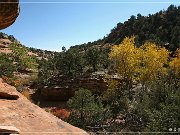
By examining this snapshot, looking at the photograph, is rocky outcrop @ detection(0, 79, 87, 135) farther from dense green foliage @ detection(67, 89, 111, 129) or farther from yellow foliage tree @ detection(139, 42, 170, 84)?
yellow foliage tree @ detection(139, 42, 170, 84)

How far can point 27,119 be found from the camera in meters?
7.06

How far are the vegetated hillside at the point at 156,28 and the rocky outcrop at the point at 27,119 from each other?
5851cm

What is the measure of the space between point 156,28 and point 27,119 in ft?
263

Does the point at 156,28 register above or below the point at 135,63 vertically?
above

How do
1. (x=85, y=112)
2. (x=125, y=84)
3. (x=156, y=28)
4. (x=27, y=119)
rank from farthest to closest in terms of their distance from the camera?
→ (x=156, y=28)
(x=125, y=84)
(x=85, y=112)
(x=27, y=119)

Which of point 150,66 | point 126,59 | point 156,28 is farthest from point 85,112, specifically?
point 156,28

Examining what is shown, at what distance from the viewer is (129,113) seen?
36.9m

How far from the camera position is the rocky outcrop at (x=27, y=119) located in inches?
259

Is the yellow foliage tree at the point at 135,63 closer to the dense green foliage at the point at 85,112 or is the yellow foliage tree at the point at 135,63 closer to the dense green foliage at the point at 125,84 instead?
the dense green foliage at the point at 125,84

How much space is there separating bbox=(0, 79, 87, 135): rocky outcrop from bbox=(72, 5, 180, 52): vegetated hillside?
58508 millimetres

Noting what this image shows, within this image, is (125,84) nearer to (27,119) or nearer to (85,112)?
(85,112)

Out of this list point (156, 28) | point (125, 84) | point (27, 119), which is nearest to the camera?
point (27, 119)

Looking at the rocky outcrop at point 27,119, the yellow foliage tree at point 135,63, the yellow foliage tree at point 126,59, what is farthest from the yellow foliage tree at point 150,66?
the rocky outcrop at point 27,119

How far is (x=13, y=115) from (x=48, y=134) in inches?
34.2
